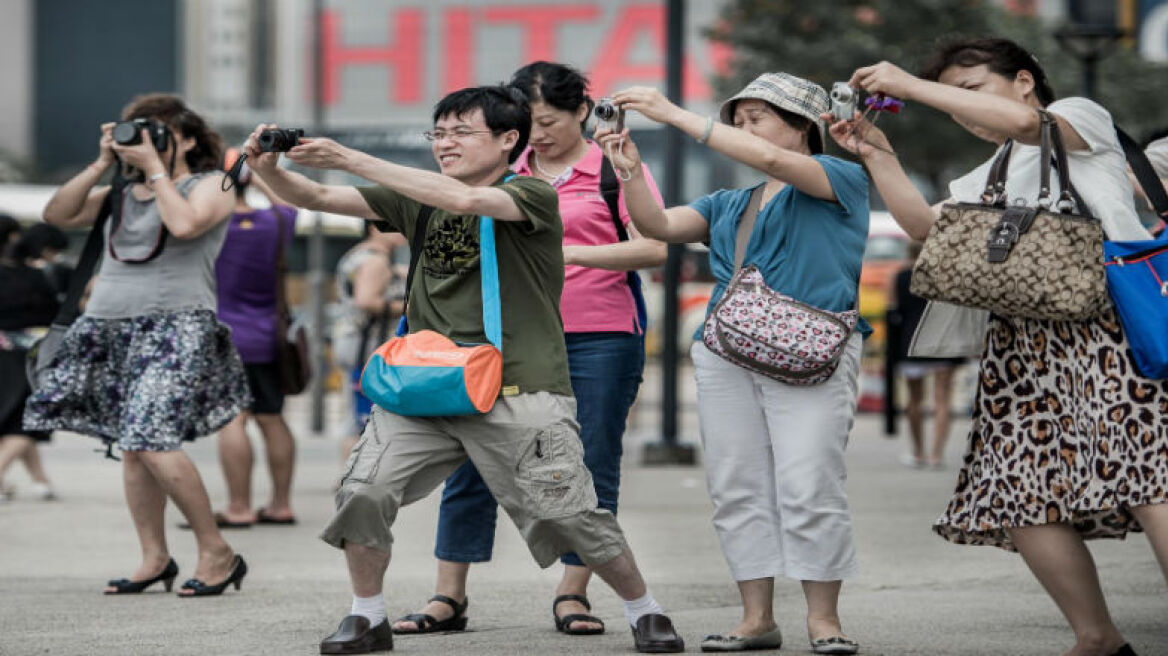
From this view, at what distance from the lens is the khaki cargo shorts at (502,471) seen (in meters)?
4.83

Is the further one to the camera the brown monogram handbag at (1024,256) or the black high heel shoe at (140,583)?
the black high heel shoe at (140,583)

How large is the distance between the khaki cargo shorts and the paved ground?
46 cm

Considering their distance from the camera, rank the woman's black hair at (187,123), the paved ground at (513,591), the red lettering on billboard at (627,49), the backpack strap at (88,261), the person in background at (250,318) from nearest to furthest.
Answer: the paved ground at (513,591) < the backpack strap at (88,261) < the woman's black hair at (187,123) < the person in background at (250,318) < the red lettering on billboard at (627,49)

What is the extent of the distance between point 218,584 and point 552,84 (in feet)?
7.00

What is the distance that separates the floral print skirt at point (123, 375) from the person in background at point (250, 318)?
6.76 feet

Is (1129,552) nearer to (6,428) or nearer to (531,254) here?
(531,254)

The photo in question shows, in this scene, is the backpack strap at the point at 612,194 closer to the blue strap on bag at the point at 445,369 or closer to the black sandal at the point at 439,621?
the blue strap on bag at the point at 445,369

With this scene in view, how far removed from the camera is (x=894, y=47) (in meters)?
29.0

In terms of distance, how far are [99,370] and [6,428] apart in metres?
4.36

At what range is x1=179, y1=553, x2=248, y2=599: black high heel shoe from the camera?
6273mm

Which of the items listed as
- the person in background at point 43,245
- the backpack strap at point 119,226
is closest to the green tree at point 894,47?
the person in background at point 43,245

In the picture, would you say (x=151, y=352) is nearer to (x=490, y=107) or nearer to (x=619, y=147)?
(x=490, y=107)

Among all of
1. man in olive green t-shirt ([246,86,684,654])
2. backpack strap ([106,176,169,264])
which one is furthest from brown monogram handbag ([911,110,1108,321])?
backpack strap ([106,176,169,264])

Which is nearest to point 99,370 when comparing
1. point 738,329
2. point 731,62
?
point 738,329
